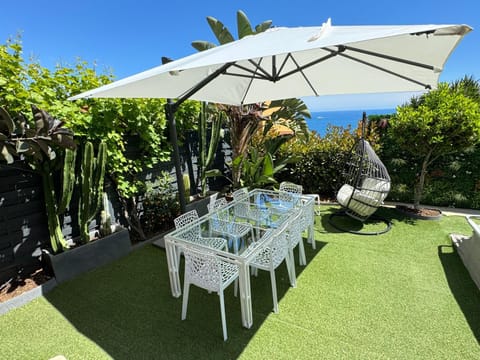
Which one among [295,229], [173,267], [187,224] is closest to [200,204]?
[187,224]

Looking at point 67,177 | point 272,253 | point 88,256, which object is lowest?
point 88,256

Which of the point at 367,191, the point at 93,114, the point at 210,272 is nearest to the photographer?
the point at 210,272

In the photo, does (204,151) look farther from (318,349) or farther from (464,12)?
(464,12)

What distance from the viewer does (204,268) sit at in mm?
1964

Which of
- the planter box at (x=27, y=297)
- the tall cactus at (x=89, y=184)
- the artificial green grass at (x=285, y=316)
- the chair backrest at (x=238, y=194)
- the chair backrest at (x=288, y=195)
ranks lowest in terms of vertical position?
the artificial green grass at (x=285, y=316)

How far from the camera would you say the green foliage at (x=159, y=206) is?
165 inches

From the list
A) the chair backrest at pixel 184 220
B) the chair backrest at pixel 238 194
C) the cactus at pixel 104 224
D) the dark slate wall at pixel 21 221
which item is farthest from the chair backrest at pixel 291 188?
the dark slate wall at pixel 21 221

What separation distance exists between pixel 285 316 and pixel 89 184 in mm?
2863

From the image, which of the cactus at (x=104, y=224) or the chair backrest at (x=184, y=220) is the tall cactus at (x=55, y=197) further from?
the chair backrest at (x=184, y=220)

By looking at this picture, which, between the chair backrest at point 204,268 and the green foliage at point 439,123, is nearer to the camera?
the chair backrest at point 204,268

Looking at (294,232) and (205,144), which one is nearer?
(294,232)

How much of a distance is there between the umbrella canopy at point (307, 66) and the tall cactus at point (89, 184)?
104 centimetres

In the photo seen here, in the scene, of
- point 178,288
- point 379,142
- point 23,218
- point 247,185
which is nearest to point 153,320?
point 178,288

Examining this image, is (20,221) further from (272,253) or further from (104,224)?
(272,253)
